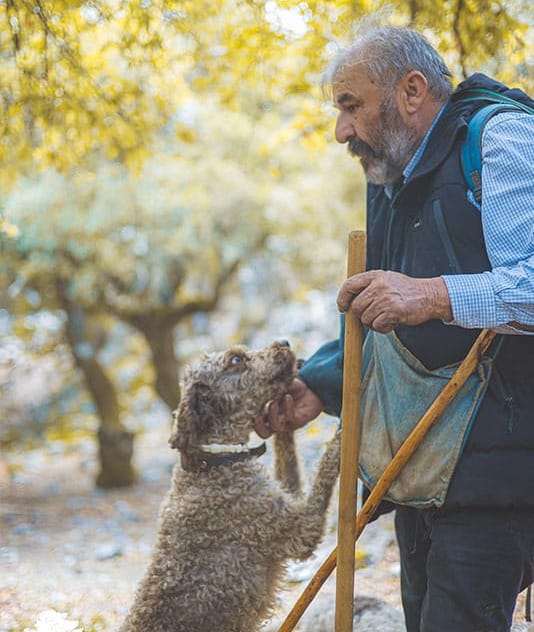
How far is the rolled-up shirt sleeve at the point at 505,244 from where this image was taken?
6.98 ft

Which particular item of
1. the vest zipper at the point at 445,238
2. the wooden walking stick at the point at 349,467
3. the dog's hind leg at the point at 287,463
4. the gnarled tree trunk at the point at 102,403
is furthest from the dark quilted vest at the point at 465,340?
the gnarled tree trunk at the point at 102,403

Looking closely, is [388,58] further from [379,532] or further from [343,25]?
[379,532]

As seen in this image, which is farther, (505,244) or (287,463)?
(287,463)

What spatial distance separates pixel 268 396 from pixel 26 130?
3449 mm

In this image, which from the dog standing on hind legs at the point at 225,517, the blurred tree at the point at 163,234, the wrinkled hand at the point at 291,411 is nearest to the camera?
the dog standing on hind legs at the point at 225,517

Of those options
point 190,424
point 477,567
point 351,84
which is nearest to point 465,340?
point 477,567

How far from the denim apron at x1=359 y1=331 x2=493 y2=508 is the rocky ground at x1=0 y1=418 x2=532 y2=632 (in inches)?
62.1

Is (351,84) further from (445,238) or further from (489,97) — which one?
(445,238)

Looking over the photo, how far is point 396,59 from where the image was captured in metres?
2.56

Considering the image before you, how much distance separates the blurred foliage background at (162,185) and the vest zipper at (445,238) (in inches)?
49.0

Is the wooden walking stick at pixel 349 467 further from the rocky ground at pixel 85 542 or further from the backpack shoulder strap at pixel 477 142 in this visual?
the rocky ground at pixel 85 542

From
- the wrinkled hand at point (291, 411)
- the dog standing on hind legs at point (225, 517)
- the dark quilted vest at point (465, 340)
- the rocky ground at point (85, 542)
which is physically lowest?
the rocky ground at point (85, 542)

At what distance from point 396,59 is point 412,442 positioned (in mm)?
1333

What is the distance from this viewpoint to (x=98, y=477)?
10781mm
